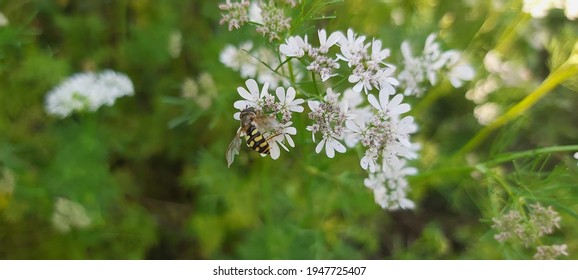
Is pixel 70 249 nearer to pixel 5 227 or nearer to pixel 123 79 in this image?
pixel 5 227

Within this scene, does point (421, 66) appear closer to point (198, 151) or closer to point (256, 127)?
point (256, 127)

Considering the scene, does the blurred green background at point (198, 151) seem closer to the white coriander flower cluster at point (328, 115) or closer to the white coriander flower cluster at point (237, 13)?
the white coriander flower cluster at point (328, 115)

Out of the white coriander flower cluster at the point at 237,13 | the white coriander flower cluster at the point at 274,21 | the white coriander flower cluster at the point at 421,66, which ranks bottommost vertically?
the white coriander flower cluster at the point at 274,21

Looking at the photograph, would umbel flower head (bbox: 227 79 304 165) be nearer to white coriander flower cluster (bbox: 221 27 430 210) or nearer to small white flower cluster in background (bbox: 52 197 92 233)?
white coriander flower cluster (bbox: 221 27 430 210)

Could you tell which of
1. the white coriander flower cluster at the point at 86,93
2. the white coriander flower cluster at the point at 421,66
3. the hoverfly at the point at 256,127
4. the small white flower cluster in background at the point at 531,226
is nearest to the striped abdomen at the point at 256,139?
the hoverfly at the point at 256,127

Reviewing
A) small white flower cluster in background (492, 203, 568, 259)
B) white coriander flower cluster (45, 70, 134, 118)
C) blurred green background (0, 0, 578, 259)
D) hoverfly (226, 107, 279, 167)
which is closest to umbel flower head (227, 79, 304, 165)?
hoverfly (226, 107, 279, 167)
